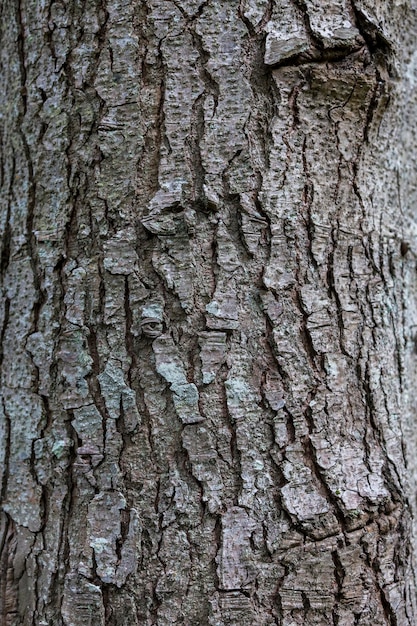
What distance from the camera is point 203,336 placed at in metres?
1.03

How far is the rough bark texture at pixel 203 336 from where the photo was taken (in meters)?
1.01

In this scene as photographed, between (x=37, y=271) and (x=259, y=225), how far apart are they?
41cm

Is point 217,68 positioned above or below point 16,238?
above

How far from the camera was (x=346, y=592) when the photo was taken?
1.03 m

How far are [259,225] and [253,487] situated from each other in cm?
43

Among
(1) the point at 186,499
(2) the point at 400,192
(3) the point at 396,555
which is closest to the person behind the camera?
(1) the point at 186,499

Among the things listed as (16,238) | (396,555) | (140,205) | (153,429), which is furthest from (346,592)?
(16,238)

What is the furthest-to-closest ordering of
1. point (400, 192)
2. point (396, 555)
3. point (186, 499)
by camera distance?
point (400, 192) < point (396, 555) < point (186, 499)

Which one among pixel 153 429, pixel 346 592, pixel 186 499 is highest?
pixel 153 429

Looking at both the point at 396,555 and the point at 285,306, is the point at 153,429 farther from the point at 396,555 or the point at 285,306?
the point at 396,555

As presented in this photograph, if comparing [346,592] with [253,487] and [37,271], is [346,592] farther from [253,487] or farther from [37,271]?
[37,271]

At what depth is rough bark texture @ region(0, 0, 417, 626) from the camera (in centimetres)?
101

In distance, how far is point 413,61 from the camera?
1.27 m

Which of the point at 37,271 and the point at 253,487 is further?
the point at 37,271
